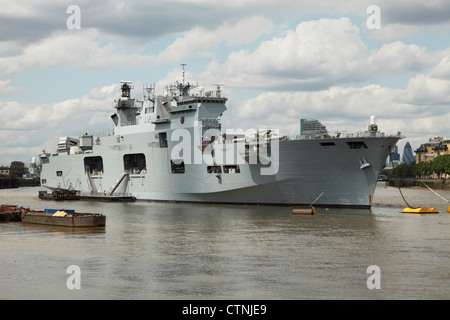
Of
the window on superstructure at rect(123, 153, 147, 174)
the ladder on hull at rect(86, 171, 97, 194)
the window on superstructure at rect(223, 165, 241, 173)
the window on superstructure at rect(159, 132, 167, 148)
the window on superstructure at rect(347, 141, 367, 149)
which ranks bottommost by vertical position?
the ladder on hull at rect(86, 171, 97, 194)

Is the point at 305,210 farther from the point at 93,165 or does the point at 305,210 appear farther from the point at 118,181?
the point at 93,165

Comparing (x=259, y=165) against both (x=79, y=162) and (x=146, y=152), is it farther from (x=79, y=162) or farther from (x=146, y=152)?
(x=79, y=162)

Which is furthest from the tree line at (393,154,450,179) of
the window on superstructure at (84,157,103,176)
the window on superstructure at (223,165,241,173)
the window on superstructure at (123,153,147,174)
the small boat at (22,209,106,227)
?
the small boat at (22,209,106,227)

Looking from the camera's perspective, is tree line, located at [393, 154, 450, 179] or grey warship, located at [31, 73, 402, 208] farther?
tree line, located at [393, 154, 450, 179]

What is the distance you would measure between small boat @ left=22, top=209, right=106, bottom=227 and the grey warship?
47.2 feet

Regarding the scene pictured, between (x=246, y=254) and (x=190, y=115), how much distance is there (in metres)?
27.2

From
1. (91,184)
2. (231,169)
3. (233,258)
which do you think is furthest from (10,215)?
(91,184)

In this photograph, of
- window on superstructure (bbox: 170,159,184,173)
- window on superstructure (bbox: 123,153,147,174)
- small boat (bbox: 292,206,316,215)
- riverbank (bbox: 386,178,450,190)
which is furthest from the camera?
riverbank (bbox: 386,178,450,190)

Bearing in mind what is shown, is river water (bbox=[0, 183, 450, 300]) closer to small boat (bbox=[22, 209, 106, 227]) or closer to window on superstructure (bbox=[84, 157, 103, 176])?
small boat (bbox=[22, 209, 106, 227])

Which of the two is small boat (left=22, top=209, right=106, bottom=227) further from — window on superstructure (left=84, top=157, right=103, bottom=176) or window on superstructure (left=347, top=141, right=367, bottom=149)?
window on superstructure (left=84, top=157, right=103, bottom=176)

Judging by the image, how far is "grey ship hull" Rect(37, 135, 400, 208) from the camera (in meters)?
41.0

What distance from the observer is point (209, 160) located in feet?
157

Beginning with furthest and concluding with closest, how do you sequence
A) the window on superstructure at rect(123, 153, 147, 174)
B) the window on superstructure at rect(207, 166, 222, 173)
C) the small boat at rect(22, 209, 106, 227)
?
the window on superstructure at rect(123, 153, 147, 174), the window on superstructure at rect(207, 166, 222, 173), the small boat at rect(22, 209, 106, 227)

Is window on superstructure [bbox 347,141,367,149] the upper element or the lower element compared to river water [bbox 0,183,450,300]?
upper
